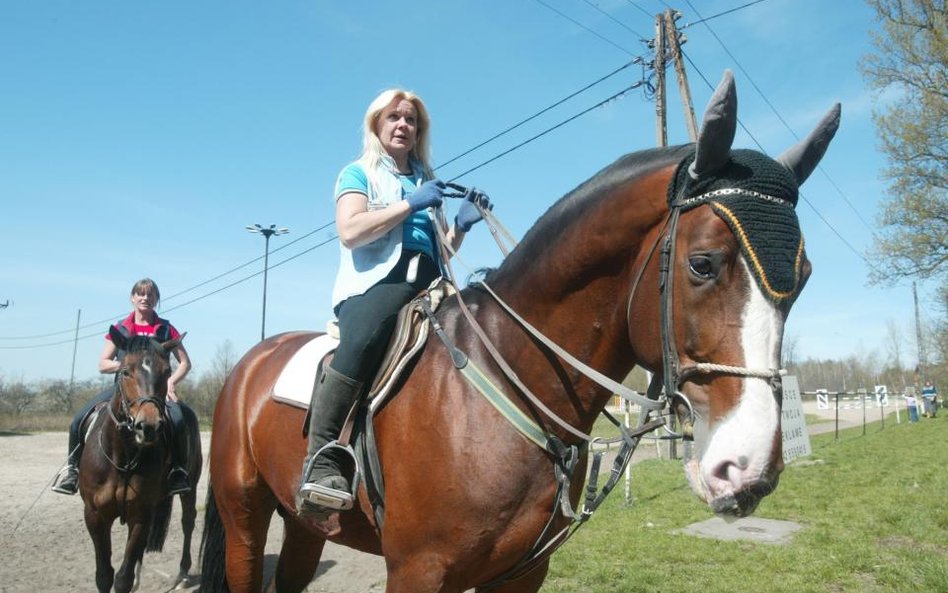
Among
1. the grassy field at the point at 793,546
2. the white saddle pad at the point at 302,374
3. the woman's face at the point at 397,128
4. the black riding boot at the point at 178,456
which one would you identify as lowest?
the grassy field at the point at 793,546

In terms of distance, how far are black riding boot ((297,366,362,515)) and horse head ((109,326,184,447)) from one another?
3.75 m

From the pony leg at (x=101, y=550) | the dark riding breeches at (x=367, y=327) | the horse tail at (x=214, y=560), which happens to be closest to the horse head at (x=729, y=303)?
the dark riding breeches at (x=367, y=327)

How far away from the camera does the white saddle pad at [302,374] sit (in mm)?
3180

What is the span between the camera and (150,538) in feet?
22.5

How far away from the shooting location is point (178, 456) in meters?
6.96

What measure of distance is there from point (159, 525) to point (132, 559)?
1.21m

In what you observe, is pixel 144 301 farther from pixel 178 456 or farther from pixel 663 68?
pixel 663 68

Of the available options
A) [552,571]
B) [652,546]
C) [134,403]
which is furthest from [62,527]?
[652,546]

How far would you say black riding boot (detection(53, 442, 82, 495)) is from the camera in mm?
6836

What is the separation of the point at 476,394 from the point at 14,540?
9.20m

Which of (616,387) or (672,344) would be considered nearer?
(672,344)

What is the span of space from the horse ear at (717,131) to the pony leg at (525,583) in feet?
5.52

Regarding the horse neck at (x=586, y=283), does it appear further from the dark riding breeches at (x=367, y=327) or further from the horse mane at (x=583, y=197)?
the dark riding breeches at (x=367, y=327)

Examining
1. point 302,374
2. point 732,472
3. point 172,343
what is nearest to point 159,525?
point 172,343
